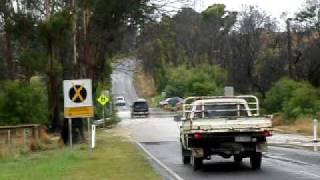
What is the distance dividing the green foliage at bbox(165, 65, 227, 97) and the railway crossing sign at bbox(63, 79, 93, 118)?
2328 inches

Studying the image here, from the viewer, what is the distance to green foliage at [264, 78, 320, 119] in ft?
181

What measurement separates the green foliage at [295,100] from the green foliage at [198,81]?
2108 cm

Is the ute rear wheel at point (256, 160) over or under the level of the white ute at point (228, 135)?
under

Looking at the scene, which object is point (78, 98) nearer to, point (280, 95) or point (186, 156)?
point (186, 156)

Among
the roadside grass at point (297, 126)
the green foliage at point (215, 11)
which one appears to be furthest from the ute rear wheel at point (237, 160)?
the green foliage at point (215, 11)

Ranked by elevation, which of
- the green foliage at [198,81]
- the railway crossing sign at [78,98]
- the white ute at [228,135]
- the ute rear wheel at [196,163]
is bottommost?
the ute rear wheel at [196,163]

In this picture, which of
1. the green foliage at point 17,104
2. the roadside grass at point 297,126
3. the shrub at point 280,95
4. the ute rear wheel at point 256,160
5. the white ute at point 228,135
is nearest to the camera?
the white ute at point 228,135

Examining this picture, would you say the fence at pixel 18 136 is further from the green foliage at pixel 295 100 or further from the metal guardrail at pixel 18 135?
the green foliage at pixel 295 100

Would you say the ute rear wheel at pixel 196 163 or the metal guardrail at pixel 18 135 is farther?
the metal guardrail at pixel 18 135

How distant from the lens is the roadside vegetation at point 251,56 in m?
55.5

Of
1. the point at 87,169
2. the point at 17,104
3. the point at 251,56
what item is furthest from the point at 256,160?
the point at 251,56

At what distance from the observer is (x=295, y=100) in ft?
183

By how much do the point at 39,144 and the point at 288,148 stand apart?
12.2 metres

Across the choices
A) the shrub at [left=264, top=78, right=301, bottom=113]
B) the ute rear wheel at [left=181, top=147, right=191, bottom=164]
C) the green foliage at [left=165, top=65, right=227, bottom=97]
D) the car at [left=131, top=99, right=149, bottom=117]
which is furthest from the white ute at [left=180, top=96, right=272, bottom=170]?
the green foliage at [left=165, top=65, right=227, bottom=97]
